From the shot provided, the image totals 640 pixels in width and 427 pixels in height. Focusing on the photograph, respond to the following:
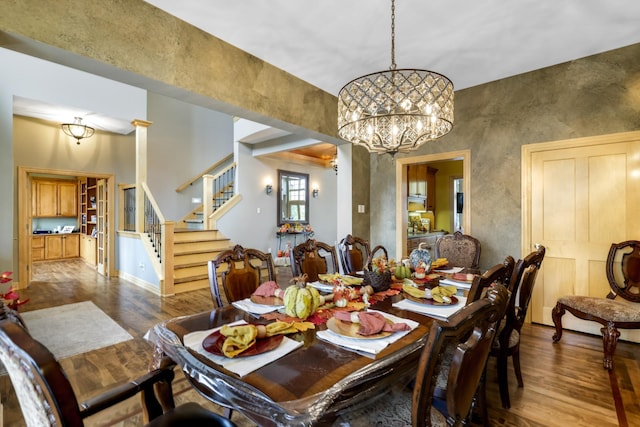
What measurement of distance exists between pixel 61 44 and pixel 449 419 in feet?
9.68

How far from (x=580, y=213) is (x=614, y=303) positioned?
3.27ft

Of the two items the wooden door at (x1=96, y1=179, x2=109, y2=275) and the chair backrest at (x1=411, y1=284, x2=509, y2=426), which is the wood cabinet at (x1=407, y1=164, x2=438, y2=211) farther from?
the wooden door at (x1=96, y1=179, x2=109, y2=275)

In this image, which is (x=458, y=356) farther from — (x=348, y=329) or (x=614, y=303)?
(x=614, y=303)

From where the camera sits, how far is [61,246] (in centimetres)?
862

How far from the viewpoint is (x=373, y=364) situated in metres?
1.13

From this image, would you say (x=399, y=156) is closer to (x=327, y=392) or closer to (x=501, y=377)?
(x=501, y=377)

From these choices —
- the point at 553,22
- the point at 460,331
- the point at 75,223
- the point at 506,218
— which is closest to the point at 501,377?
the point at 460,331

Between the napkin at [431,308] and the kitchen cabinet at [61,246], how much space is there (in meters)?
10.2

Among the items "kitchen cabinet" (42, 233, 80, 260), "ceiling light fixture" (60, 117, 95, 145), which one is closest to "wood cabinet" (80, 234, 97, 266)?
"kitchen cabinet" (42, 233, 80, 260)

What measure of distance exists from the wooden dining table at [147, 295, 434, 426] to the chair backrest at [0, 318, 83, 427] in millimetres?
419

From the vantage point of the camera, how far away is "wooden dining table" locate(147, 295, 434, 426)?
36.8 inches

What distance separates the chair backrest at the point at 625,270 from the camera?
9.47ft

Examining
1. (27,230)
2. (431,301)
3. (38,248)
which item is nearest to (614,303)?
(431,301)

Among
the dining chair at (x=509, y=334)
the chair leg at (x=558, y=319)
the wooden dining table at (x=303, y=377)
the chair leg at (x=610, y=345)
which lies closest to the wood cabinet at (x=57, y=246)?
the wooden dining table at (x=303, y=377)
